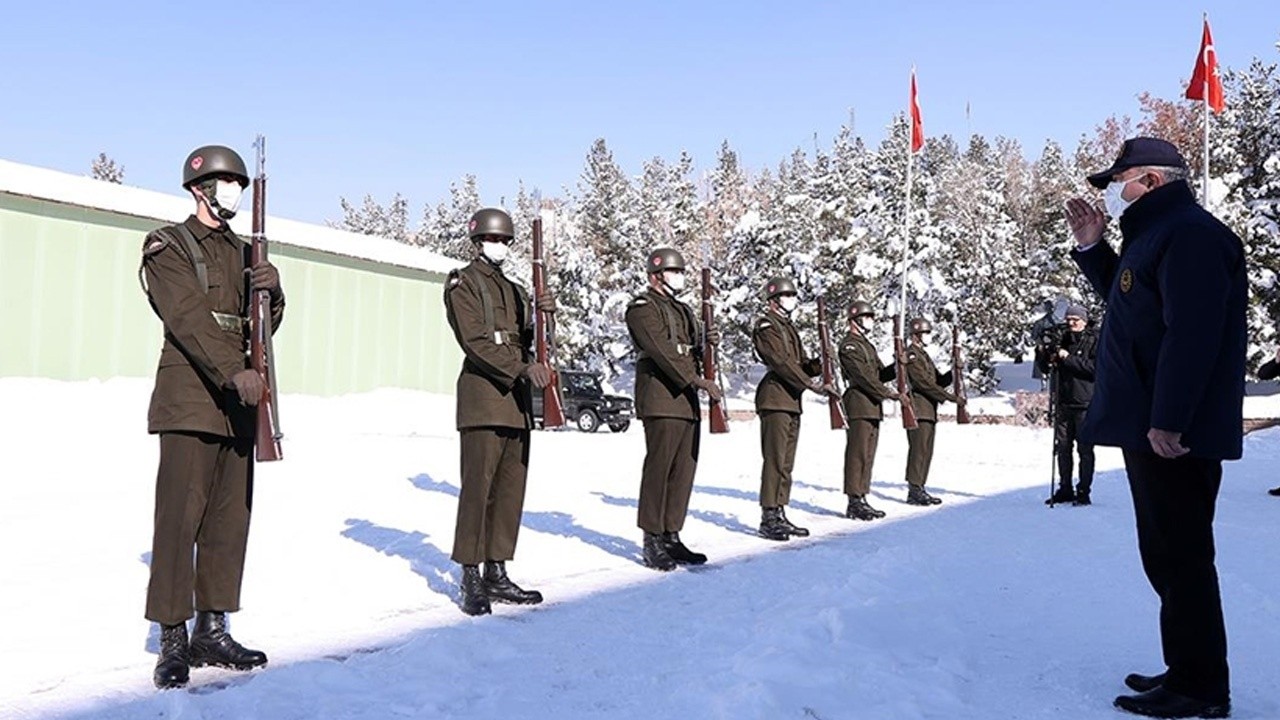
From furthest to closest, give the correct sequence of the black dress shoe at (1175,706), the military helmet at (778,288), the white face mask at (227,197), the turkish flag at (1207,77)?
1. the turkish flag at (1207,77)
2. the military helmet at (778,288)
3. the white face mask at (227,197)
4. the black dress shoe at (1175,706)

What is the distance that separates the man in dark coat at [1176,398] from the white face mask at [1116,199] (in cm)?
9

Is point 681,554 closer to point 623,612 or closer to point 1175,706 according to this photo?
point 623,612

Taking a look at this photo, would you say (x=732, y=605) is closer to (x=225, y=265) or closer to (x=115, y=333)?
(x=225, y=265)

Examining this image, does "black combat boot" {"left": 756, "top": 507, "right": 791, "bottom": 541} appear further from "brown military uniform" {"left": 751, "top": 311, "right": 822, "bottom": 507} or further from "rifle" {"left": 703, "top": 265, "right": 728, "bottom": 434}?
"rifle" {"left": 703, "top": 265, "right": 728, "bottom": 434}

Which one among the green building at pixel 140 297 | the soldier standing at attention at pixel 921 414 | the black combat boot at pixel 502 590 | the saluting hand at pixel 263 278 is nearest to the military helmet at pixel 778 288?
the soldier standing at attention at pixel 921 414

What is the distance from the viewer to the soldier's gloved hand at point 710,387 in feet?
26.7

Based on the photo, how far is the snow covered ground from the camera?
14.3 ft

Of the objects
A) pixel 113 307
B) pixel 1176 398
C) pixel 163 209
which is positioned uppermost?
pixel 163 209

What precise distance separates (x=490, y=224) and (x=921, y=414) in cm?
782

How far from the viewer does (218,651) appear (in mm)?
4879

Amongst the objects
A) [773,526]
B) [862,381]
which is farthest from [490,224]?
[862,381]

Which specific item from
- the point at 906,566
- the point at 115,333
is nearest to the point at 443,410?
the point at 115,333

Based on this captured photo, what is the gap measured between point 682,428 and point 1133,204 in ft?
13.6

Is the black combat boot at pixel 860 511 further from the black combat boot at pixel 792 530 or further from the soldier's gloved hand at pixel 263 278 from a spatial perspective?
the soldier's gloved hand at pixel 263 278
